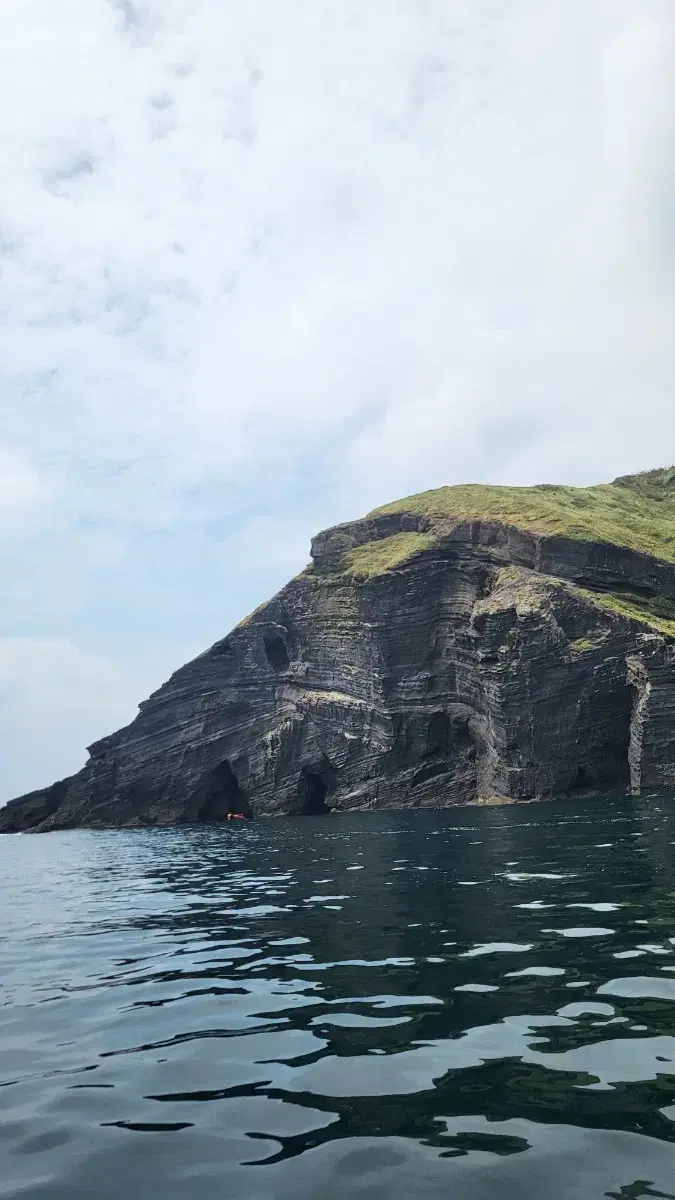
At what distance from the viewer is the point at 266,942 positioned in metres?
13.3

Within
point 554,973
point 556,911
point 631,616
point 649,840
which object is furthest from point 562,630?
point 554,973

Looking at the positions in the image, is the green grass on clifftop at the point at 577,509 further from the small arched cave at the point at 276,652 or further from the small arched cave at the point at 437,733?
the small arched cave at the point at 437,733

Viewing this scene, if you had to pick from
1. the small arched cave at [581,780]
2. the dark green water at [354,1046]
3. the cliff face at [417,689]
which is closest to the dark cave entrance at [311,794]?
the cliff face at [417,689]

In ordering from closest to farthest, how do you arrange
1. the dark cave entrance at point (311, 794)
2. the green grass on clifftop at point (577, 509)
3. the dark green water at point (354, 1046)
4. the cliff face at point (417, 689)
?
the dark green water at point (354, 1046), the cliff face at point (417, 689), the green grass on clifftop at point (577, 509), the dark cave entrance at point (311, 794)

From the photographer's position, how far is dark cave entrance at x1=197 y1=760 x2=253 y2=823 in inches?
3239

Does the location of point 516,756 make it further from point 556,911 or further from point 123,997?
point 123,997

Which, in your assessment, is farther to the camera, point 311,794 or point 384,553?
point 384,553

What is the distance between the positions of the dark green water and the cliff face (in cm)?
4271

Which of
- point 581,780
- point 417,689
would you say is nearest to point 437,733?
point 417,689

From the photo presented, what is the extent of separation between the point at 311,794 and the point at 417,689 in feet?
52.1

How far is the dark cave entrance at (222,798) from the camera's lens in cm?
8226

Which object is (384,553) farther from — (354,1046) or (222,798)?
(354,1046)

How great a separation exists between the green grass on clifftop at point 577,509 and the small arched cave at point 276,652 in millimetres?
13406

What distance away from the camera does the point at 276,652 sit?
8369cm
